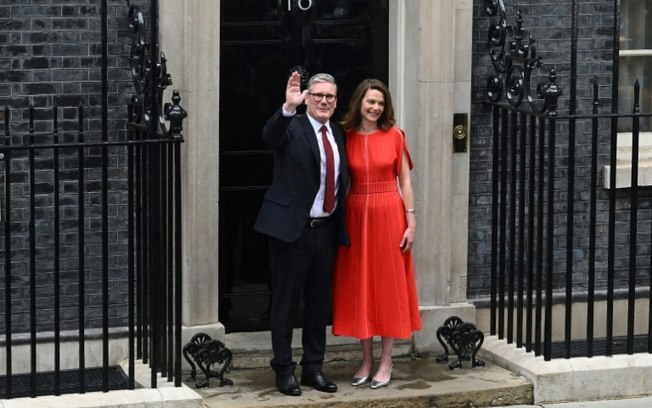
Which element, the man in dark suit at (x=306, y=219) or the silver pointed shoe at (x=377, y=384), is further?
the silver pointed shoe at (x=377, y=384)

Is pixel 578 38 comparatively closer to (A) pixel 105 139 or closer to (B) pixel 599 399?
(B) pixel 599 399

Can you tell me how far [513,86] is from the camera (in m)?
9.06

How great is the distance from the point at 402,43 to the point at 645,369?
2336 mm

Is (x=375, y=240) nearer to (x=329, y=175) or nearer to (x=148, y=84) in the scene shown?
(x=329, y=175)

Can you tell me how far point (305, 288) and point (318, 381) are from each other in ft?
1.67

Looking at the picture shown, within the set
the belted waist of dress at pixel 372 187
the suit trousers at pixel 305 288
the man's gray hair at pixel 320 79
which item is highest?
the man's gray hair at pixel 320 79

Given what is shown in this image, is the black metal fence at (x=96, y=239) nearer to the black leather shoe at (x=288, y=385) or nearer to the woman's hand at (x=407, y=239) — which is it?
the black leather shoe at (x=288, y=385)

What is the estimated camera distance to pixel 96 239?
8.80 metres

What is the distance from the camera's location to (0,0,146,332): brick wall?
28.1 ft

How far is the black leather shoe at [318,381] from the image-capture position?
8.66 meters

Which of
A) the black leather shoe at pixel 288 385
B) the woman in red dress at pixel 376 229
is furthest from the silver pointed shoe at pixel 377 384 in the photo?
the black leather shoe at pixel 288 385

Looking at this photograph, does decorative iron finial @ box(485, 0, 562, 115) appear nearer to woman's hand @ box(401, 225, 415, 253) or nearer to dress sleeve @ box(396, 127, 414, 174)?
dress sleeve @ box(396, 127, 414, 174)

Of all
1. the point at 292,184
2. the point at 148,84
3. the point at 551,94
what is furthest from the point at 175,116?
the point at 551,94

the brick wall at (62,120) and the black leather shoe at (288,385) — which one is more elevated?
the brick wall at (62,120)
